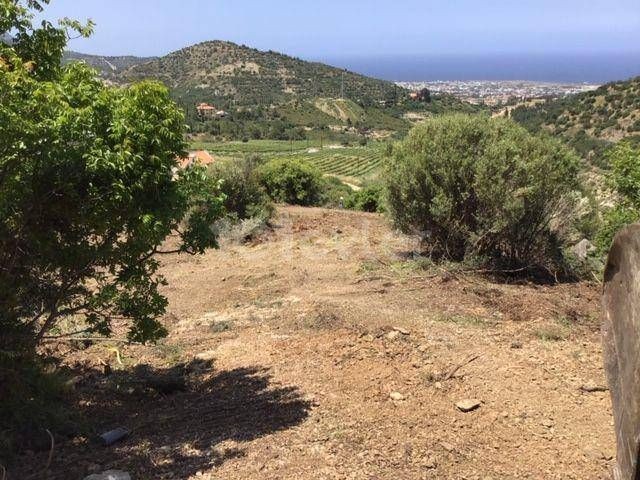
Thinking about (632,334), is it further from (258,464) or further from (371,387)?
(371,387)

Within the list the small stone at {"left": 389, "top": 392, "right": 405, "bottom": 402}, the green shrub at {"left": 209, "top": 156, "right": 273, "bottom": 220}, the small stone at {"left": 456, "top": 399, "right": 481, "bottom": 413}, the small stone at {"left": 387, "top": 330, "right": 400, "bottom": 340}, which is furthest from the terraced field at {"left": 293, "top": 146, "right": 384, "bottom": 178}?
the small stone at {"left": 456, "top": 399, "right": 481, "bottom": 413}

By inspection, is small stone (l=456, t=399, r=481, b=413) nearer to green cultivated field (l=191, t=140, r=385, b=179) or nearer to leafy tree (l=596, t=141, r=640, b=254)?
leafy tree (l=596, t=141, r=640, b=254)

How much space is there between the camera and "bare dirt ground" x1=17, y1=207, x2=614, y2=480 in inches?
178

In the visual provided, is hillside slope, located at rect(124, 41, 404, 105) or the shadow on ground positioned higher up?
hillside slope, located at rect(124, 41, 404, 105)

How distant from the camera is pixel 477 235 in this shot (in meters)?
9.88

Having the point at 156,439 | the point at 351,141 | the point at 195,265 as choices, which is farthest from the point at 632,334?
the point at 351,141

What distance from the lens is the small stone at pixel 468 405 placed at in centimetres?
521

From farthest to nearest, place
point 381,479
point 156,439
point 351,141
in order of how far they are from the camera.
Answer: point 351,141 → point 156,439 → point 381,479

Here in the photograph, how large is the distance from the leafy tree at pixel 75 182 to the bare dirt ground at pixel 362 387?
1.24m

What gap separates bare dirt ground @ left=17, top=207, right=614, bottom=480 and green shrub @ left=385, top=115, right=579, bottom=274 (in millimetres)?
874

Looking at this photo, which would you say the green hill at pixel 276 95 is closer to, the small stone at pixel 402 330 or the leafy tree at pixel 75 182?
the small stone at pixel 402 330

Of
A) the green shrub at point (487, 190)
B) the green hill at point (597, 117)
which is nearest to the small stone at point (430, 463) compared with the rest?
the green shrub at point (487, 190)

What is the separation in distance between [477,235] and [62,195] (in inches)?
286

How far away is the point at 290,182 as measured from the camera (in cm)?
2412
